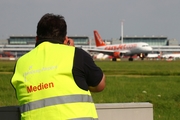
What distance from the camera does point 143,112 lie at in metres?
5.88

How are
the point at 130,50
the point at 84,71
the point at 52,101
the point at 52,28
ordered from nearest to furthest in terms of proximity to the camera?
the point at 52,101 → the point at 84,71 → the point at 52,28 → the point at 130,50

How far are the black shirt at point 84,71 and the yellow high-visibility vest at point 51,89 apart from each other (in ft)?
0.14

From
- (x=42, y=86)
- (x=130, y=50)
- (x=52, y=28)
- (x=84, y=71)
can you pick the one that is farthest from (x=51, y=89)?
(x=130, y=50)

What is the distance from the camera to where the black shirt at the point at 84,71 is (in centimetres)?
366

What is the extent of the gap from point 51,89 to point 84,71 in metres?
0.33

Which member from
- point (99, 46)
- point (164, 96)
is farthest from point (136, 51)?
point (164, 96)

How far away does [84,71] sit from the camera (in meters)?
3.70

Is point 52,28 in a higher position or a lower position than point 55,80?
higher

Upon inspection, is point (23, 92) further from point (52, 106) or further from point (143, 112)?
point (143, 112)

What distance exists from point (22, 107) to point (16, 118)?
129 centimetres

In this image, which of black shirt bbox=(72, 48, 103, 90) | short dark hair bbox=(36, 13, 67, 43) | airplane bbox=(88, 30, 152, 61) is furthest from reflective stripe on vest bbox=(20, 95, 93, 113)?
airplane bbox=(88, 30, 152, 61)

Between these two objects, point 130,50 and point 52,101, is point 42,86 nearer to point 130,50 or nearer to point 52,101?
point 52,101

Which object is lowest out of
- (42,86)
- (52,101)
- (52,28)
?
(52,101)

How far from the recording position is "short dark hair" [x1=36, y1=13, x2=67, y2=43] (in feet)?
12.5
